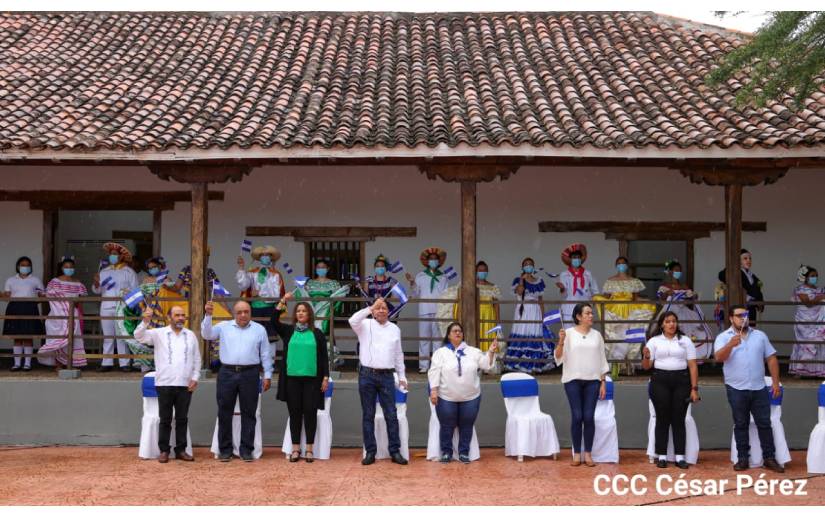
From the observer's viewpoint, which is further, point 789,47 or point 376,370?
point 376,370

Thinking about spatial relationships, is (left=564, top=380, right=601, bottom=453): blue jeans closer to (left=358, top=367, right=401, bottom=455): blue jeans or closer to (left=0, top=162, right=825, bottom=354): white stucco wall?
(left=358, top=367, right=401, bottom=455): blue jeans

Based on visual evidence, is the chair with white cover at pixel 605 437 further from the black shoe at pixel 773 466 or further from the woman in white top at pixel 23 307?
the woman in white top at pixel 23 307

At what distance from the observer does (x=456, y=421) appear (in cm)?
990

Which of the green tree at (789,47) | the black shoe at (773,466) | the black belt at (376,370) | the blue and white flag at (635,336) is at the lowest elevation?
the black shoe at (773,466)

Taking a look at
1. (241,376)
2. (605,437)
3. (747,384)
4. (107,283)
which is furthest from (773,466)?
(107,283)

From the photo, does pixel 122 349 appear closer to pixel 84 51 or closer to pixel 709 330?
pixel 84 51

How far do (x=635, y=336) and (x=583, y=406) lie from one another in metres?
2.19

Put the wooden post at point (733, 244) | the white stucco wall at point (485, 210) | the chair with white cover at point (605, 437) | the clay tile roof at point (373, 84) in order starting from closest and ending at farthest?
the chair with white cover at point (605, 437), the clay tile roof at point (373, 84), the wooden post at point (733, 244), the white stucco wall at point (485, 210)

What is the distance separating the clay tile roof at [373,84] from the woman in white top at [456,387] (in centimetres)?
230

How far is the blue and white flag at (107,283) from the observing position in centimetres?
1296

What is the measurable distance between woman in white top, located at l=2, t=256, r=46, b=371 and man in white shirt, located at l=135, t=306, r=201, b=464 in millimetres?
3654

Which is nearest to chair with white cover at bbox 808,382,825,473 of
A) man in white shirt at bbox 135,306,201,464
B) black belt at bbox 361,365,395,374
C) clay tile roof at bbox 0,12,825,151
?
clay tile roof at bbox 0,12,825,151

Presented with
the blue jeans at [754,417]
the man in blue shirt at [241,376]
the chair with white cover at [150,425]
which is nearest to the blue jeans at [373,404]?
the man in blue shirt at [241,376]

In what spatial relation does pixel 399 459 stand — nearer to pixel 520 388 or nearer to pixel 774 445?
pixel 520 388
